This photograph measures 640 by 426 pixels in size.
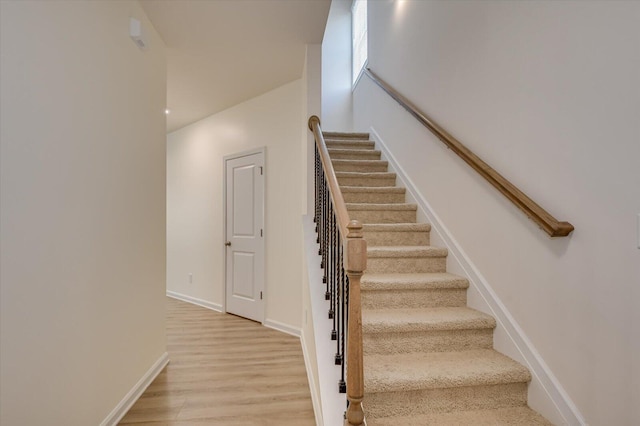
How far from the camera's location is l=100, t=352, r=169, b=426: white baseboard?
199cm

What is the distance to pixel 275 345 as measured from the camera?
338 cm

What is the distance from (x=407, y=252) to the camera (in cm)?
241

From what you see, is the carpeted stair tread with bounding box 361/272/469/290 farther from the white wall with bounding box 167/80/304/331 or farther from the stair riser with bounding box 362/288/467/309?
the white wall with bounding box 167/80/304/331

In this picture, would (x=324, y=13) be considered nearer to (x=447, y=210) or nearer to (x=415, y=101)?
(x=415, y=101)

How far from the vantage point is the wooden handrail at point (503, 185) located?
1.50 metres

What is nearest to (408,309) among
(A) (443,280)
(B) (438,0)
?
(A) (443,280)

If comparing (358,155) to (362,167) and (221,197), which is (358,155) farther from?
(221,197)

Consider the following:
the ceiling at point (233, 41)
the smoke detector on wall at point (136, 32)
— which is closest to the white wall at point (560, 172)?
the ceiling at point (233, 41)

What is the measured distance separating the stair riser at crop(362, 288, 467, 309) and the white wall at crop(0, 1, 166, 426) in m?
1.50

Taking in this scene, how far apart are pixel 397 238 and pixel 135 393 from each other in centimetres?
210

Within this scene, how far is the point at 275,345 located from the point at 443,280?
1912 millimetres

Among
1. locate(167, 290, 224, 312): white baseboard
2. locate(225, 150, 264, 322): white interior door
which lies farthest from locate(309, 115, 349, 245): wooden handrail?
locate(167, 290, 224, 312): white baseboard

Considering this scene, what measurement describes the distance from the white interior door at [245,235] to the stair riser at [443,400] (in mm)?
2692

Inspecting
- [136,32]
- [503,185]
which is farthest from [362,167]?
[136,32]
